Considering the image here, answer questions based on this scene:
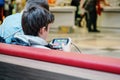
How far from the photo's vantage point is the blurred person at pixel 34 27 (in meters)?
1.98

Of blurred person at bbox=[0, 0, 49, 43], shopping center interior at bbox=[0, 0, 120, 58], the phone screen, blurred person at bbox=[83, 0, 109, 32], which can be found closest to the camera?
the phone screen

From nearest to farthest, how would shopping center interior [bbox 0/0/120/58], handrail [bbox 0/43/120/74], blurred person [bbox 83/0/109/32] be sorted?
1. handrail [bbox 0/43/120/74]
2. shopping center interior [bbox 0/0/120/58]
3. blurred person [bbox 83/0/109/32]

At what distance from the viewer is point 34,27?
2.04 m

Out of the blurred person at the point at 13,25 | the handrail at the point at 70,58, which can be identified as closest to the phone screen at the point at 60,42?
the blurred person at the point at 13,25

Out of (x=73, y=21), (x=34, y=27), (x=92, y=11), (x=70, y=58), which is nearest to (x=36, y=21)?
(x=34, y=27)

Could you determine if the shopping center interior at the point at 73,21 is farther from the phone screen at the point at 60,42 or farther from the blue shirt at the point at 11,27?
the phone screen at the point at 60,42

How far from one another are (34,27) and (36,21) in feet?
0.17

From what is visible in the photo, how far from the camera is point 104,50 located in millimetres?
7969

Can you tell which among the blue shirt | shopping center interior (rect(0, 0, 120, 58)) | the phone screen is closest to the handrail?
the phone screen

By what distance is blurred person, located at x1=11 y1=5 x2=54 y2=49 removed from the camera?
1980mm

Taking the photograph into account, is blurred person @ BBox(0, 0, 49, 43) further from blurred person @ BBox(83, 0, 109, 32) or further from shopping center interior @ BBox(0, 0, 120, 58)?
blurred person @ BBox(83, 0, 109, 32)

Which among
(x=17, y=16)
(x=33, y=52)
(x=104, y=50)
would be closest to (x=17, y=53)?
(x=33, y=52)

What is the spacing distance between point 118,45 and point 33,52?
7443mm

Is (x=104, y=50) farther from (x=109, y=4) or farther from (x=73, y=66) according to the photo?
(x=73, y=66)
